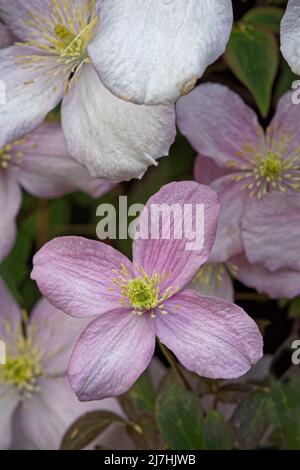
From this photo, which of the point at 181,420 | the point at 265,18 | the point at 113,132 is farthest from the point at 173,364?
the point at 265,18

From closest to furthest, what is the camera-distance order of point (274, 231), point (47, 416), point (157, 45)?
point (157, 45) → point (274, 231) → point (47, 416)

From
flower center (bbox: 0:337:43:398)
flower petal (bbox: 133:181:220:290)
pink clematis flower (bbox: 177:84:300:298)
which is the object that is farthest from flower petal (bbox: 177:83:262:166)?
flower center (bbox: 0:337:43:398)

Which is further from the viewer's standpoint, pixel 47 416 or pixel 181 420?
pixel 47 416

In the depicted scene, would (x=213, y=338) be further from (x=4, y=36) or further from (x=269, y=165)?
(x=4, y=36)

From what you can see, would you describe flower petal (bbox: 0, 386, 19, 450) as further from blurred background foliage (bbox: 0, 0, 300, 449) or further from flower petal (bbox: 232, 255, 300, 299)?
flower petal (bbox: 232, 255, 300, 299)

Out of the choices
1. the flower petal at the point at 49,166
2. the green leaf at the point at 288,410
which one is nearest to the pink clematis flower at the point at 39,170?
the flower petal at the point at 49,166

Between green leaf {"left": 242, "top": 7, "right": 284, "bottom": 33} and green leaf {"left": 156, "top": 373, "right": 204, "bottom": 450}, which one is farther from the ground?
green leaf {"left": 242, "top": 7, "right": 284, "bottom": 33}
